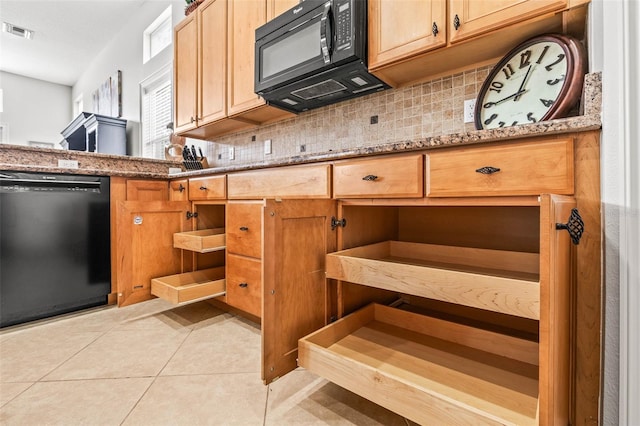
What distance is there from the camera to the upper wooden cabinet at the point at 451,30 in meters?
1.16

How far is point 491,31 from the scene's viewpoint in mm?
1223

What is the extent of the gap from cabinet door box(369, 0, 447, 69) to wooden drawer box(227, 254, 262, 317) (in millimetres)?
1213

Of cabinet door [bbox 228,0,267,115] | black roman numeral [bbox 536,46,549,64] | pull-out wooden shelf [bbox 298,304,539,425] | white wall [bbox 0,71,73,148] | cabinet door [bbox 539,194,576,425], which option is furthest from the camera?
white wall [bbox 0,71,73,148]

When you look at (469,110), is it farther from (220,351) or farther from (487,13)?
(220,351)

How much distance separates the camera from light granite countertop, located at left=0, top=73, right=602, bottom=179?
0.84 metres

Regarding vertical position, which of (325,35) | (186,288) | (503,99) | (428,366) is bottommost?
(428,366)

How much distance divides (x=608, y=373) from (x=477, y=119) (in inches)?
41.7

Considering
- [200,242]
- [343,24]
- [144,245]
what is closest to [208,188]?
[200,242]

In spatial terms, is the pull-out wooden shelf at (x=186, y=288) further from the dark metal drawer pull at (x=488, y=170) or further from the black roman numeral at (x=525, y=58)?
the black roman numeral at (x=525, y=58)

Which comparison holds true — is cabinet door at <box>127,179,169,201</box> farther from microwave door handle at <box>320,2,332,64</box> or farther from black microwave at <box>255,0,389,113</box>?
microwave door handle at <box>320,2,332,64</box>

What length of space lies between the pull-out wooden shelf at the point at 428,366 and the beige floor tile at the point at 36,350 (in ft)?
3.79

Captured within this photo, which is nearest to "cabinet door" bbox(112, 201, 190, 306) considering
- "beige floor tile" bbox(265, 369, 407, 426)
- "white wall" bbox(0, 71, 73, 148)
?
"beige floor tile" bbox(265, 369, 407, 426)

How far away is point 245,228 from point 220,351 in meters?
0.61

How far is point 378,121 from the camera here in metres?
1.87
